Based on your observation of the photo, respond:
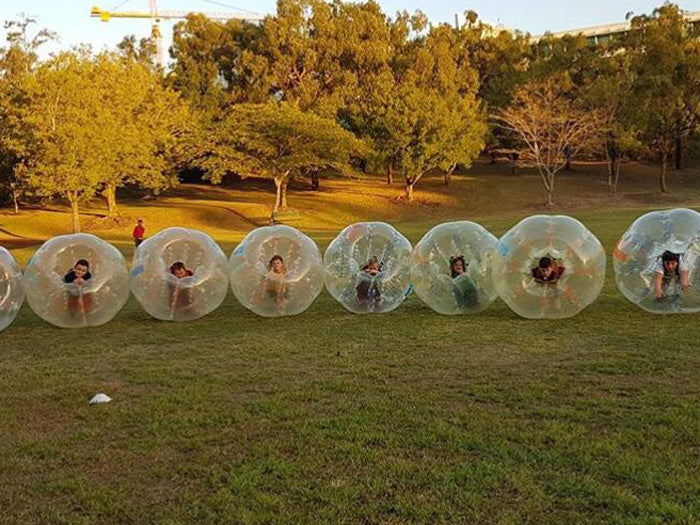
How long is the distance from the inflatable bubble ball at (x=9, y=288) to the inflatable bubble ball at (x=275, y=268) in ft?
10.1

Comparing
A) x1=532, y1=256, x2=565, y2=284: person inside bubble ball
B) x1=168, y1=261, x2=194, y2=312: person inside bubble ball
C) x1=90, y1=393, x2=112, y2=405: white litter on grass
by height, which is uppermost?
x1=532, y1=256, x2=565, y2=284: person inside bubble ball

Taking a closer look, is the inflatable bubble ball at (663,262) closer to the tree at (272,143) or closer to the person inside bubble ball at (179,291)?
the person inside bubble ball at (179,291)

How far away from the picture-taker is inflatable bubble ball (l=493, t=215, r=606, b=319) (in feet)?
30.0

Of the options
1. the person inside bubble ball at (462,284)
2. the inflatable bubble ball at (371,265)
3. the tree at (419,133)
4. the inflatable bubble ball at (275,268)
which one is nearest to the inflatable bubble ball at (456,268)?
the person inside bubble ball at (462,284)

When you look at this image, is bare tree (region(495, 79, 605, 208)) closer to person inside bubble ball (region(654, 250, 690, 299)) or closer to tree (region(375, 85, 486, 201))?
tree (region(375, 85, 486, 201))

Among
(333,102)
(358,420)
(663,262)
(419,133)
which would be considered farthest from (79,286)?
(333,102)

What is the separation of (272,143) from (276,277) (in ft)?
93.4

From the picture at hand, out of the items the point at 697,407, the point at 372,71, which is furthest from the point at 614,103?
the point at 697,407

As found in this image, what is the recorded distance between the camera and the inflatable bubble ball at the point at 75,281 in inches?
388

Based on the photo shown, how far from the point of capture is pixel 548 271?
360 inches

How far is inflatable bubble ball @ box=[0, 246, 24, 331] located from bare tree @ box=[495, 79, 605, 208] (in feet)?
114

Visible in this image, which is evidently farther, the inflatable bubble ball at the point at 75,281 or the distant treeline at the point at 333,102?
the distant treeline at the point at 333,102

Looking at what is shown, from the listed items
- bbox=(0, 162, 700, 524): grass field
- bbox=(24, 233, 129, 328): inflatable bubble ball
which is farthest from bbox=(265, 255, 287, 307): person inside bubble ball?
bbox=(24, 233, 129, 328): inflatable bubble ball

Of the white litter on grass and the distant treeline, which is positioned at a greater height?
the distant treeline
